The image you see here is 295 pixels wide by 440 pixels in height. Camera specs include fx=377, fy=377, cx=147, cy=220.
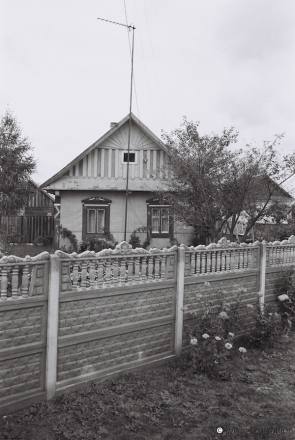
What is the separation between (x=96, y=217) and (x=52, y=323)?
11.5m

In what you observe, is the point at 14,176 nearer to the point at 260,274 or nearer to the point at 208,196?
the point at 208,196

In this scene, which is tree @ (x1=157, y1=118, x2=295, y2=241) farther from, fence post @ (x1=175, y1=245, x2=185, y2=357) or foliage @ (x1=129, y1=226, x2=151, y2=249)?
fence post @ (x1=175, y1=245, x2=185, y2=357)

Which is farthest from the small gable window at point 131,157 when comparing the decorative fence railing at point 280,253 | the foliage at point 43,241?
the decorative fence railing at point 280,253

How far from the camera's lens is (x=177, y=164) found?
12180 millimetres

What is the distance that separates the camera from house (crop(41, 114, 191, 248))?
1498cm

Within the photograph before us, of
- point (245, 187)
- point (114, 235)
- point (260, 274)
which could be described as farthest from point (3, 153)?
point (260, 274)

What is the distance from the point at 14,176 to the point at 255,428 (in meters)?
21.3

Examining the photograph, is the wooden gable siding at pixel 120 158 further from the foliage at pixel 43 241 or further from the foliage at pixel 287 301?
the foliage at pixel 287 301

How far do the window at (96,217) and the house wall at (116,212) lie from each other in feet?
0.53

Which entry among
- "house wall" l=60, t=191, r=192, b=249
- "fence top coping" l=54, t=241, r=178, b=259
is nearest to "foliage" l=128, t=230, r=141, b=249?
"house wall" l=60, t=191, r=192, b=249

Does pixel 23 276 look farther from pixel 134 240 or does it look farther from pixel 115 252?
pixel 134 240

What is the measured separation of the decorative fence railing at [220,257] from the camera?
17.9 feet

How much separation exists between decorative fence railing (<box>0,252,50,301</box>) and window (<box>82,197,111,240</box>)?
11.3 meters

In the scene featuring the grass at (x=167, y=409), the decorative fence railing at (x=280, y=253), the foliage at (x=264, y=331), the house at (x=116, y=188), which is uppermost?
the house at (x=116, y=188)
